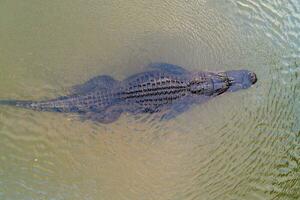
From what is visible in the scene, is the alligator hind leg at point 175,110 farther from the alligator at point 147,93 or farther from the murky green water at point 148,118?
the murky green water at point 148,118

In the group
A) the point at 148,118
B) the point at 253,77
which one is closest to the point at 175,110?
the point at 148,118

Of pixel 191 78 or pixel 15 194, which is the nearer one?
pixel 15 194

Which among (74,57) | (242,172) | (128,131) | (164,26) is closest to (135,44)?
(164,26)

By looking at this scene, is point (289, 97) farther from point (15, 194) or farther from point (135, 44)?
point (15, 194)

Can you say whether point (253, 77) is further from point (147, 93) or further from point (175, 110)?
point (147, 93)

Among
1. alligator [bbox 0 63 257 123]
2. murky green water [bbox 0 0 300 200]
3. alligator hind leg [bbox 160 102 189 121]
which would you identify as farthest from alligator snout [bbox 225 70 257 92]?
alligator hind leg [bbox 160 102 189 121]

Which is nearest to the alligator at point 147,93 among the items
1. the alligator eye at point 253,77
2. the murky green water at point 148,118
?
the alligator eye at point 253,77
